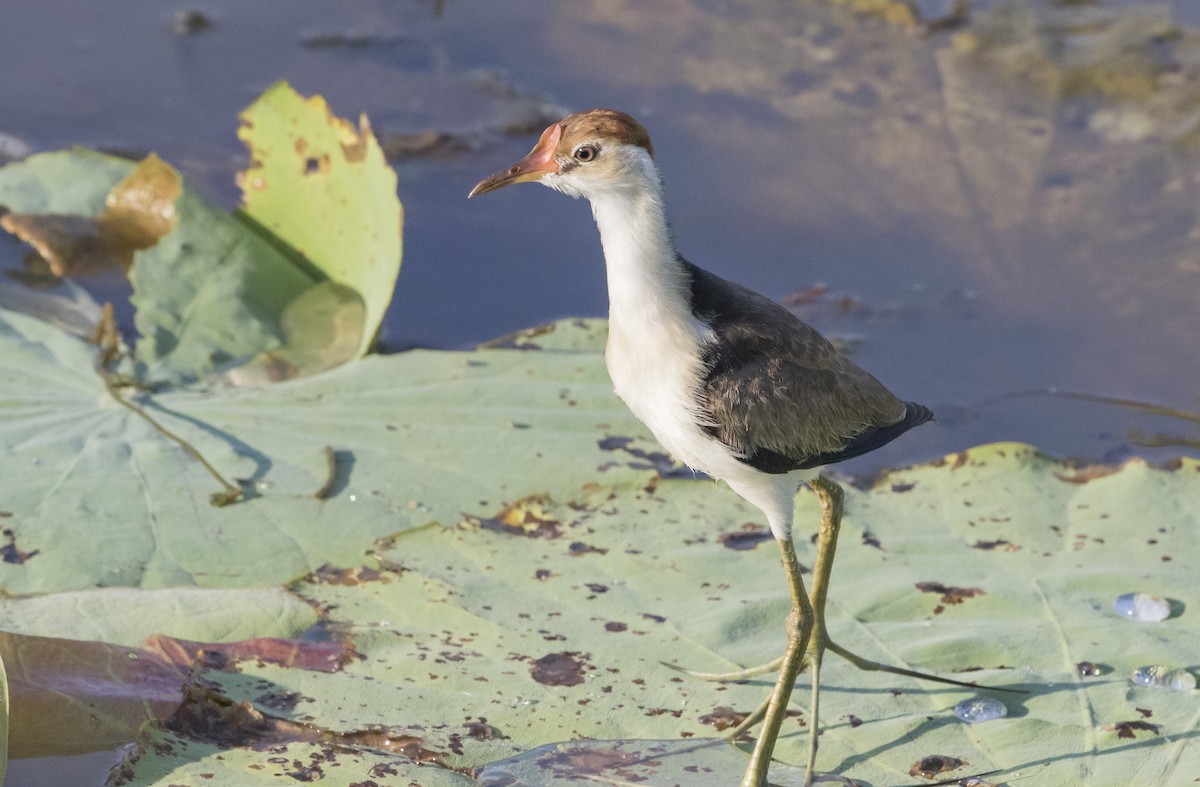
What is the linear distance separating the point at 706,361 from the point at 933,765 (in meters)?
0.99

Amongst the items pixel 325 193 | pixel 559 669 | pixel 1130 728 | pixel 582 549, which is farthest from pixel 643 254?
pixel 325 193

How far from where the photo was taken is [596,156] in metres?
2.84

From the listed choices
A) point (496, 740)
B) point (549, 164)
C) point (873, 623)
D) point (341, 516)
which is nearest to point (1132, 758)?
point (873, 623)

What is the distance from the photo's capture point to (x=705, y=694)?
10.7ft

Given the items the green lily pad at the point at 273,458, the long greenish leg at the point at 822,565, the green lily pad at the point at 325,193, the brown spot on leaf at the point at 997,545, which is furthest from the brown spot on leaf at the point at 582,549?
the green lily pad at the point at 325,193

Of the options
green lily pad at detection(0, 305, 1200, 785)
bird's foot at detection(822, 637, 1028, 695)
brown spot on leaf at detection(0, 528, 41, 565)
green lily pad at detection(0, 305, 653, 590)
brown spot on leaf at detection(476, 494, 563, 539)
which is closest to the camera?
green lily pad at detection(0, 305, 1200, 785)

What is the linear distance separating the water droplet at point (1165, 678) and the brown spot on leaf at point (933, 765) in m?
0.48

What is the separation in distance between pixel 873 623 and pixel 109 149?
3.77 m

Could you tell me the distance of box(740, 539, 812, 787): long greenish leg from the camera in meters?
2.98

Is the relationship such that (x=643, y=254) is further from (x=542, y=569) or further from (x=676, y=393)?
(x=542, y=569)

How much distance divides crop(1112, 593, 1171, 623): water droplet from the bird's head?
63.0 inches

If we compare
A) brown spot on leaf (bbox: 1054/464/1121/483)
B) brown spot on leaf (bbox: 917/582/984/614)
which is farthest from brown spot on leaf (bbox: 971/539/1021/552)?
brown spot on leaf (bbox: 1054/464/1121/483)

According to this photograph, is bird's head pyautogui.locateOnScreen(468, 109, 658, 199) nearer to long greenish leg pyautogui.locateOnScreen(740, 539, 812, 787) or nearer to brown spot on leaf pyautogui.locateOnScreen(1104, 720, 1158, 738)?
long greenish leg pyautogui.locateOnScreen(740, 539, 812, 787)

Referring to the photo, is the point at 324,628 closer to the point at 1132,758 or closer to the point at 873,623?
the point at 873,623
